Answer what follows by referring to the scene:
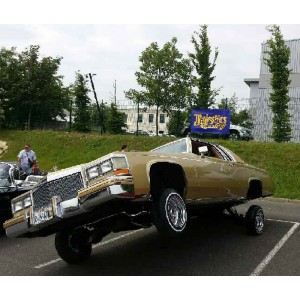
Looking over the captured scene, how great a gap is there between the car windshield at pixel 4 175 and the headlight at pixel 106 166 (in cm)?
349

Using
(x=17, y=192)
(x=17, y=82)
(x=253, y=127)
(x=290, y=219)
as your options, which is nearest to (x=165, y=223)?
(x=17, y=192)

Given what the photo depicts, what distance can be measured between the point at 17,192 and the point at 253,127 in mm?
17693

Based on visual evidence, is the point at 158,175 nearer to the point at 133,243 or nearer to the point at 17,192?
the point at 133,243

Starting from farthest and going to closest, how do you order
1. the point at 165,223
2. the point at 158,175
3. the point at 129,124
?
the point at 129,124
the point at 158,175
the point at 165,223

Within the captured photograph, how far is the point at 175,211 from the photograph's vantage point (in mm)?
4777

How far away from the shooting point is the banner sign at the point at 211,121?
1883 cm

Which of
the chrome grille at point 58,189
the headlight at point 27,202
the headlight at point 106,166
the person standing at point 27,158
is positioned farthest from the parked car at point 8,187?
the person standing at point 27,158

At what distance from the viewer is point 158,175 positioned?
5.14 m

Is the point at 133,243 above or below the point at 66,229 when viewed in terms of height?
below

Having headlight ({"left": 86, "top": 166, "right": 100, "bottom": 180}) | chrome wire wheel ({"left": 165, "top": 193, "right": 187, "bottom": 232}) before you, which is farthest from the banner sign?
headlight ({"left": 86, "top": 166, "right": 100, "bottom": 180})

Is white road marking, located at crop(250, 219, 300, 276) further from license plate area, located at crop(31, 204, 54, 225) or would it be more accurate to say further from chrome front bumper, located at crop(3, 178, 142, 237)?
license plate area, located at crop(31, 204, 54, 225)

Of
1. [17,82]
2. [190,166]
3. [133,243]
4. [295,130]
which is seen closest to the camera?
[190,166]

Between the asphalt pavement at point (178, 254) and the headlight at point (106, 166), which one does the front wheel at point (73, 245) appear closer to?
the asphalt pavement at point (178, 254)

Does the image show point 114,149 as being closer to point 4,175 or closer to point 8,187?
point 4,175
